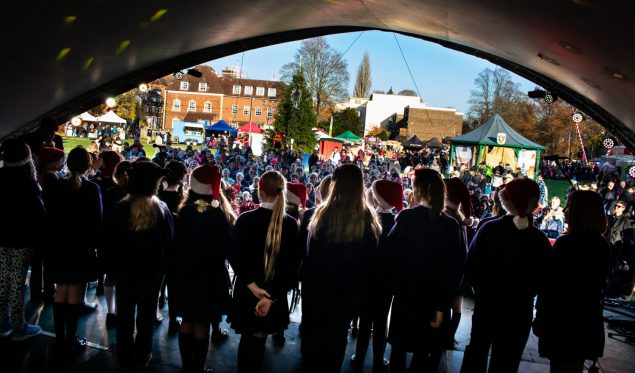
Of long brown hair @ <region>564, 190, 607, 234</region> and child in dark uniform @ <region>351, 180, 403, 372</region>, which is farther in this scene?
child in dark uniform @ <region>351, 180, 403, 372</region>

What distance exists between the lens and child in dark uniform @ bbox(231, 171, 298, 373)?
330 centimetres

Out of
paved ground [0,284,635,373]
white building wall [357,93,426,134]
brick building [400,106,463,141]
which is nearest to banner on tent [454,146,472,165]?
paved ground [0,284,635,373]

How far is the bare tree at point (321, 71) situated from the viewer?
123 feet

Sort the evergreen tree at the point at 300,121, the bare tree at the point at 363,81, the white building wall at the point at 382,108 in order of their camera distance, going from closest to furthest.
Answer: the evergreen tree at the point at 300,121 → the white building wall at the point at 382,108 → the bare tree at the point at 363,81

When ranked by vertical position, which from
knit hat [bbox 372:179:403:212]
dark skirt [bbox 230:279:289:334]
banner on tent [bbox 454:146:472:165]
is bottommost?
dark skirt [bbox 230:279:289:334]

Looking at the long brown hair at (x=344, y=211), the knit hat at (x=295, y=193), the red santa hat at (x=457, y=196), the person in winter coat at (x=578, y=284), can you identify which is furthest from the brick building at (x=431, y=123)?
the long brown hair at (x=344, y=211)

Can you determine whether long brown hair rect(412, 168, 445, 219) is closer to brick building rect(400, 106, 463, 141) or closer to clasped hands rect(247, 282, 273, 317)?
clasped hands rect(247, 282, 273, 317)

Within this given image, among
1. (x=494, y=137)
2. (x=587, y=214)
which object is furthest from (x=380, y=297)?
(x=494, y=137)

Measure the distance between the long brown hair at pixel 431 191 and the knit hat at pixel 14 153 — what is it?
3421mm

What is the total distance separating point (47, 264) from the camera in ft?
13.5

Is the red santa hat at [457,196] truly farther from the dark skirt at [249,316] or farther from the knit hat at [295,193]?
the dark skirt at [249,316]

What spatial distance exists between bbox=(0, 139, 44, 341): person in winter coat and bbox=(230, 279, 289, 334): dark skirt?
2.15m

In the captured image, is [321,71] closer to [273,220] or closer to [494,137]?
[494,137]

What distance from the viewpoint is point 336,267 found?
3199mm
